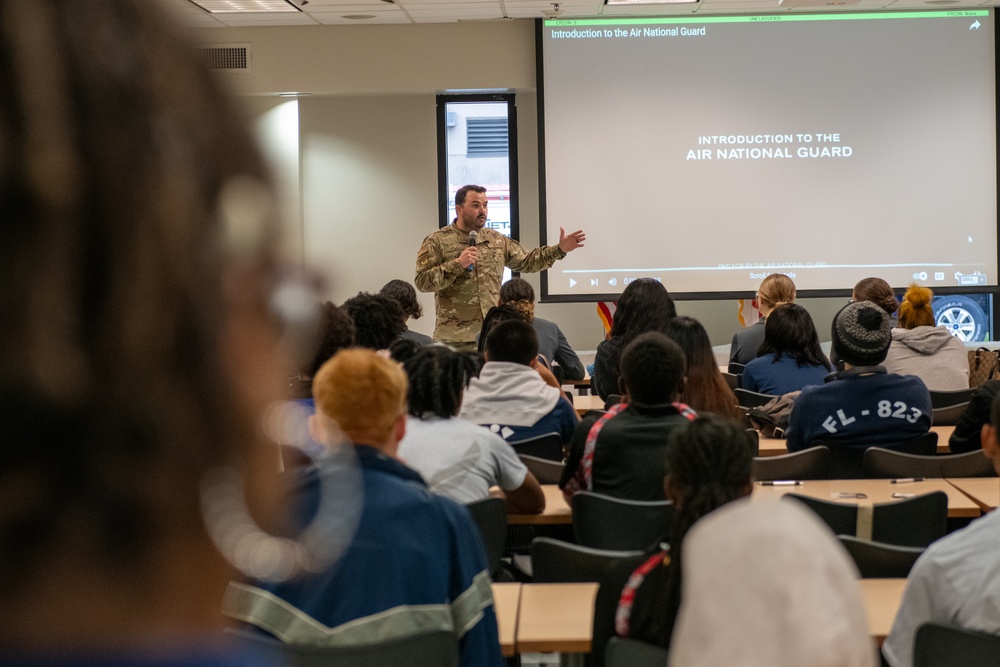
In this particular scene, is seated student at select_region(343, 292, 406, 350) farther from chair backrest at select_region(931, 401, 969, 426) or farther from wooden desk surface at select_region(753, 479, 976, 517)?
chair backrest at select_region(931, 401, 969, 426)

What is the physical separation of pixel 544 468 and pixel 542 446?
0.25m

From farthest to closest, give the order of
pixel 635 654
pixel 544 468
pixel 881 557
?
pixel 544 468
pixel 881 557
pixel 635 654

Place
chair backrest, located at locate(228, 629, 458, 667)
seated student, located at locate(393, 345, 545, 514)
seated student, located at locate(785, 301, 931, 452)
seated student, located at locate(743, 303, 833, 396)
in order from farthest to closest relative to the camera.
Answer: seated student, located at locate(743, 303, 833, 396) → seated student, located at locate(785, 301, 931, 452) → seated student, located at locate(393, 345, 545, 514) → chair backrest, located at locate(228, 629, 458, 667)

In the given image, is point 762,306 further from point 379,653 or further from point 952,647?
point 379,653

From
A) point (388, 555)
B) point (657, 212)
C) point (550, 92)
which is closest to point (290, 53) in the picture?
point (550, 92)

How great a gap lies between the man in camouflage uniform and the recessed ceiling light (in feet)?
6.84

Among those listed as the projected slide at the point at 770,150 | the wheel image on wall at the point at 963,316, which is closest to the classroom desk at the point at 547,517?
the projected slide at the point at 770,150

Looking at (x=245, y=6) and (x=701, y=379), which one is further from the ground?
(x=245, y=6)

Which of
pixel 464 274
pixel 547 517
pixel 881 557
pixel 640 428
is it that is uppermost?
pixel 464 274

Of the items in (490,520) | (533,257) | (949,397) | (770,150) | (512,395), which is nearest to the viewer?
(490,520)

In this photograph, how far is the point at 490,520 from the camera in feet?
9.93

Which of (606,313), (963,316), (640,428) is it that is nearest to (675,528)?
(640,428)

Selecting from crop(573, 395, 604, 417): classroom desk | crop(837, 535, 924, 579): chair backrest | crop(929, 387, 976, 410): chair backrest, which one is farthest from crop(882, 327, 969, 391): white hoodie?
crop(837, 535, 924, 579): chair backrest

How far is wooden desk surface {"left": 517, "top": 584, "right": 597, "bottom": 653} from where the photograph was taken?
7.59 feet
